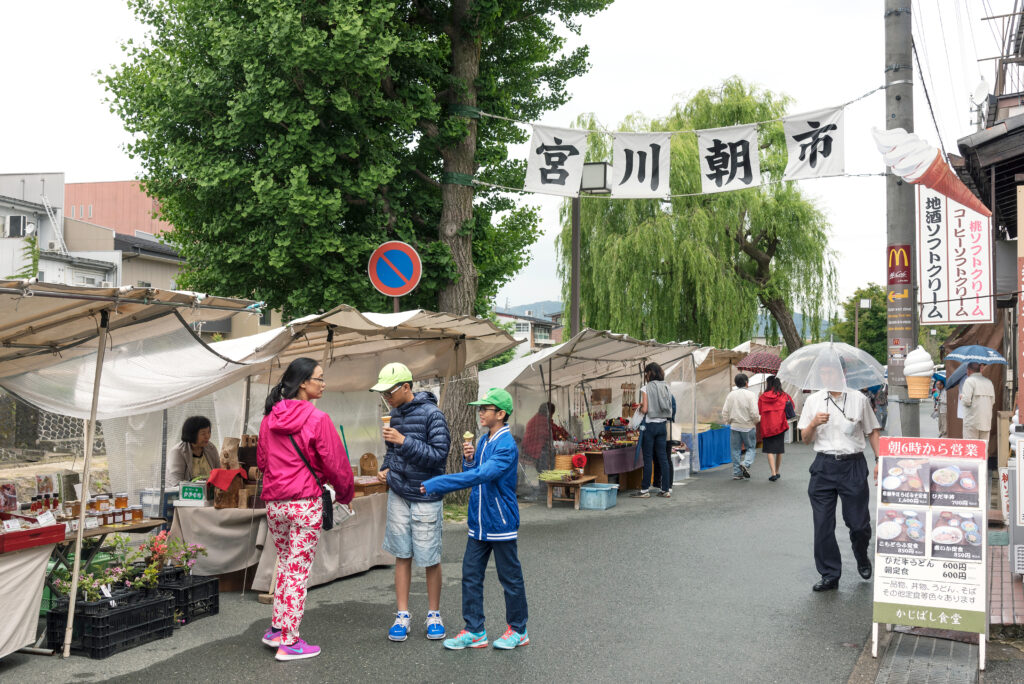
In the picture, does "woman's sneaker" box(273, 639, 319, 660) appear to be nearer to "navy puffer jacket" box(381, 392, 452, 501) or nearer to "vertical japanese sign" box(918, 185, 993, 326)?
"navy puffer jacket" box(381, 392, 452, 501)

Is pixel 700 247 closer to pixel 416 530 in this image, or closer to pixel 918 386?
pixel 918 386

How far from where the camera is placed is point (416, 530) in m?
5.95


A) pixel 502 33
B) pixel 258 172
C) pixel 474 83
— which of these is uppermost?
pixel 502 33

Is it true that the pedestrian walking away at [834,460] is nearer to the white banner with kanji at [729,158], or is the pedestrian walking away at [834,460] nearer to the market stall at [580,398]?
the market stall at [580,398]

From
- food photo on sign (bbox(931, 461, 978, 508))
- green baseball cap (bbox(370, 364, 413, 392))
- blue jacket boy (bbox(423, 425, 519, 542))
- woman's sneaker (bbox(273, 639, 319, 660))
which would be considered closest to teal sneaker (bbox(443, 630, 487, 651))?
blue jacket boy (bbox(423, 425, 519, 542))

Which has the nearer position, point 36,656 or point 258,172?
point 36,656

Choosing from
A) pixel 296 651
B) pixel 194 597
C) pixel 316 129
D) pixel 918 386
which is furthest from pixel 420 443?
pixel 316 129

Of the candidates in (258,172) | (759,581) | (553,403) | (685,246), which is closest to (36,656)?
(759,581)

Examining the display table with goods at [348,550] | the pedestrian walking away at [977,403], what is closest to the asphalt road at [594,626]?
the display table with goods at [348,550]

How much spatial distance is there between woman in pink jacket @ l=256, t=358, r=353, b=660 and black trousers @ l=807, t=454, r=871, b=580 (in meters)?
4.24

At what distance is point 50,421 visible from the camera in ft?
50.1

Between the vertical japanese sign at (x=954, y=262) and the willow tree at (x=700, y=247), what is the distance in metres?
8.55

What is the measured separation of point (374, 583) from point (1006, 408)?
560 inches

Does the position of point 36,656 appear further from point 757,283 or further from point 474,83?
point 757,283
